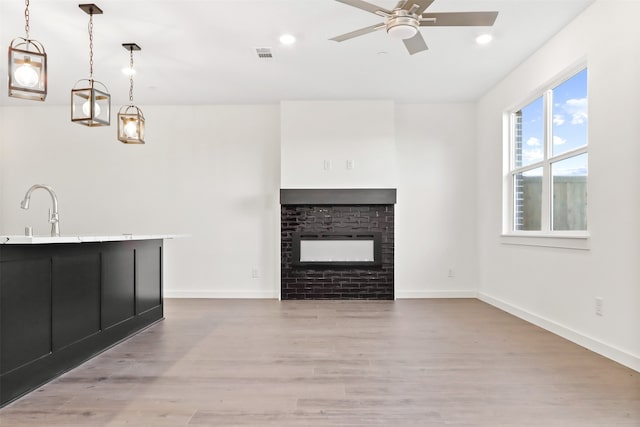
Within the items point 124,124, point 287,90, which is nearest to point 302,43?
point 287,90

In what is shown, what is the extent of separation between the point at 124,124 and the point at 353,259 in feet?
10.8

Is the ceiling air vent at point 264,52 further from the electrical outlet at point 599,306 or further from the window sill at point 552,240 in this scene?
the electrical outlet at point 599,306

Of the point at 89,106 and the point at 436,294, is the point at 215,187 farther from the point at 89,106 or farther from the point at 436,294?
the point at 436,294

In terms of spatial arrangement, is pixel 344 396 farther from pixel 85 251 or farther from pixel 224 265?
pixel 224 265

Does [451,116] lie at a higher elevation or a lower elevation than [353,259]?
higher

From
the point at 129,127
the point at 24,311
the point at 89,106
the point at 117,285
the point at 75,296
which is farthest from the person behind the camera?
the point at 129,127

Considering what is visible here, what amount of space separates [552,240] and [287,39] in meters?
3.00

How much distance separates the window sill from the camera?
3.30 metres

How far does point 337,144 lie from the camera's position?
18.3 feet

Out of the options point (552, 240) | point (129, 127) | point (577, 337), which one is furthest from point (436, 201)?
point (129, 127)

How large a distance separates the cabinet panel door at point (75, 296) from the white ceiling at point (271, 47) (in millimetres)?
1949

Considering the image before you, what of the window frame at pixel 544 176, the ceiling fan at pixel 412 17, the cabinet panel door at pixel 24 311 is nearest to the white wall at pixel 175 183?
the window frame at pixel 544 176

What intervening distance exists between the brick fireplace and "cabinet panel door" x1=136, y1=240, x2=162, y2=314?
1.81 meters

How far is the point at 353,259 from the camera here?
5.63 m
